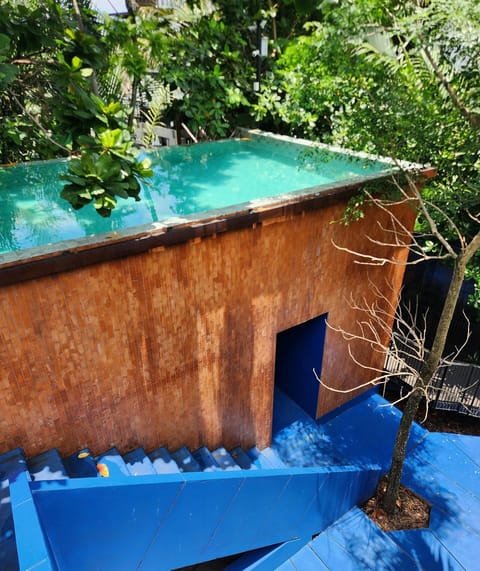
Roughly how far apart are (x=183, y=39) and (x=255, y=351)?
5818 millimetres

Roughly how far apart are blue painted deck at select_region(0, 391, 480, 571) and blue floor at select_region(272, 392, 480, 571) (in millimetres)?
15

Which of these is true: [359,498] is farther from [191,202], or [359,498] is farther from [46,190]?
[46,190]

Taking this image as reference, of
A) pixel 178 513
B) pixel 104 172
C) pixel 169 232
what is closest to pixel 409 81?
pixel 169 232

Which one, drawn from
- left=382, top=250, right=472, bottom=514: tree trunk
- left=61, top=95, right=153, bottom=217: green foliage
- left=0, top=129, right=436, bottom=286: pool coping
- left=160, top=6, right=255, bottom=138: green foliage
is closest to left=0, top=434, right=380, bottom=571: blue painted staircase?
left=382, top=250, right=472, bottom=514: tree trunk

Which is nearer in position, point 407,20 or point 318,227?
point 407,20

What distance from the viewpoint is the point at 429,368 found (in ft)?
15.2

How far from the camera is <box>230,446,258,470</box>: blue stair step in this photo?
217 inches

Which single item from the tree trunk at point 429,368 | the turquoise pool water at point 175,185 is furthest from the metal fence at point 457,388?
the turquoise pool water at point 175,185

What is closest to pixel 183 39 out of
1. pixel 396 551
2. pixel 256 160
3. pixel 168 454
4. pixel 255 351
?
pixel 256 160

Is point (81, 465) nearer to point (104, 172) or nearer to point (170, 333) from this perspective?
point (170, 333)

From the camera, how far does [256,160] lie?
21.4 ft

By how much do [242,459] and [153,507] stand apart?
2.56 m

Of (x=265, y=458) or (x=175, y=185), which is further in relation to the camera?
(x=265, y=458)

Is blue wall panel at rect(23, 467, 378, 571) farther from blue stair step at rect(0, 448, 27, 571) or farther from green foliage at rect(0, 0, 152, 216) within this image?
green foliage at rect(0, 0, 152, 216)
